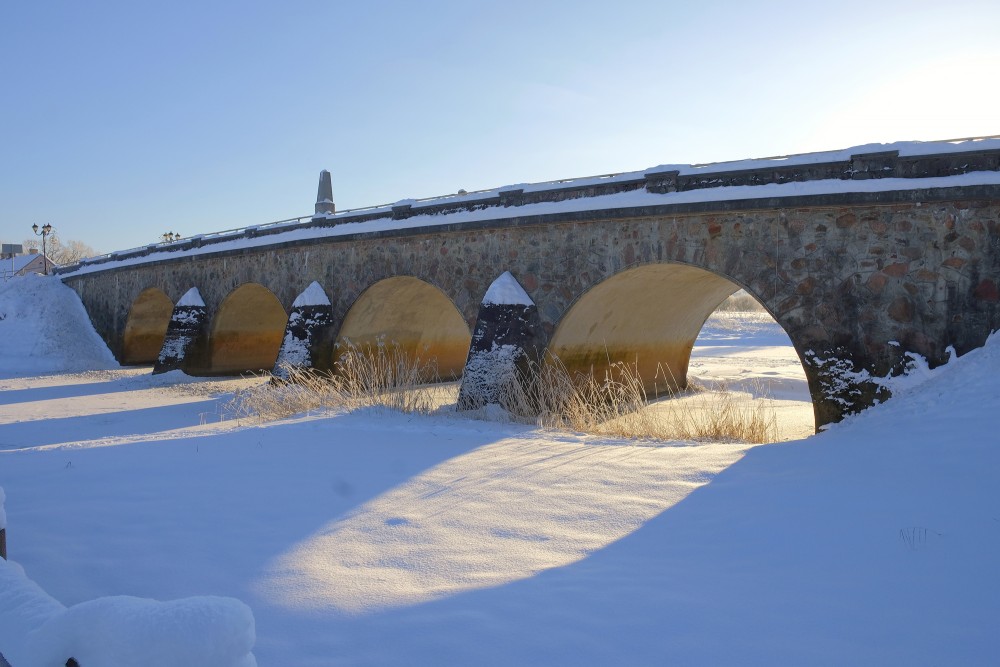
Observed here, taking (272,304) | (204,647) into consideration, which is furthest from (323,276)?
(204,647)

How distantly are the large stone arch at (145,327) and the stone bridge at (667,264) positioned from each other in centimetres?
421

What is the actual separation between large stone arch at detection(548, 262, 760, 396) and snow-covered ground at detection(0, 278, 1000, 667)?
12.6 feet

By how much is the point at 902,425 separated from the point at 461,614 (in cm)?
434

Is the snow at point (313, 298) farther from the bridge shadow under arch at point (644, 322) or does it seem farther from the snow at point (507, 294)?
the bridge shadow under arch at point (644, 322)

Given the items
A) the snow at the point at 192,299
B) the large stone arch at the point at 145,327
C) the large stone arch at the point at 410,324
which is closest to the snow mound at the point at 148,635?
the large stone arch at the point at 410,324

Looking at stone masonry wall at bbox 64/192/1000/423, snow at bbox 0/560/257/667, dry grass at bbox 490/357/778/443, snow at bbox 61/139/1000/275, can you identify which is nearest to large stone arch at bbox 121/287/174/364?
snow at bbox 61/139/1000/275

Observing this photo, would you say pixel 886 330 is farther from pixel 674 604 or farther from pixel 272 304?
pixel 272 304

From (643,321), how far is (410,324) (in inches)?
212

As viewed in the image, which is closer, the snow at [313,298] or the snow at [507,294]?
the snow at [507,294]

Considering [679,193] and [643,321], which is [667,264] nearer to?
[679,193]

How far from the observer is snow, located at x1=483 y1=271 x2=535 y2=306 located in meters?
10.4

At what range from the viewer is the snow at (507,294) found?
1042 centimetres

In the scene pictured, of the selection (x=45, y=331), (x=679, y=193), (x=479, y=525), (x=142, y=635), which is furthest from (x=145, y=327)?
(x=142, y=635)

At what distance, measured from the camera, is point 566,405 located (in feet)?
32.6
